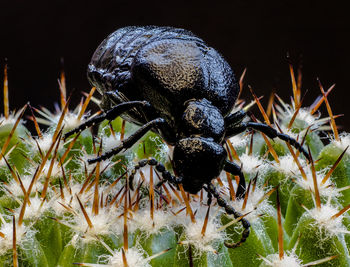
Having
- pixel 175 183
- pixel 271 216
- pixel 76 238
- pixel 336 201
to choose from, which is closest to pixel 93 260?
pixel 76 238

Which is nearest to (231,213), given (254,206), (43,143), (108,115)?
(254,206)

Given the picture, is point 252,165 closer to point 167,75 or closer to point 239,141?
point 239,141

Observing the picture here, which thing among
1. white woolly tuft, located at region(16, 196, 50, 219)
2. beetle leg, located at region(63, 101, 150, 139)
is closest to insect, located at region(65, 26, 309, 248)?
beetle leg, located at region(63, 101, 150, 139)

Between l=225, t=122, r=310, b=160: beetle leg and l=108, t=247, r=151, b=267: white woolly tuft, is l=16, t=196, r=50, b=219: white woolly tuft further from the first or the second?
l=225, t=122, r=310, b=160: beetle leg

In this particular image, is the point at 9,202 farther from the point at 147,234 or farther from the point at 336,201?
the point at 336,201

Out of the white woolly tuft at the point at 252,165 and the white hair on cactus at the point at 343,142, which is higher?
the white hair on cactus at the point at 343,142

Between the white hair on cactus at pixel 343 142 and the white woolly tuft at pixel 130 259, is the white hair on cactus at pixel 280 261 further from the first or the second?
the white hair on cactus at pixel 343 142

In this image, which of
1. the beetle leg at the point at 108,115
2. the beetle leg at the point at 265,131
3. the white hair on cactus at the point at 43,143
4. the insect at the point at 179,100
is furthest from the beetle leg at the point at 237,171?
the white hair on cactus at the point at 43,143
